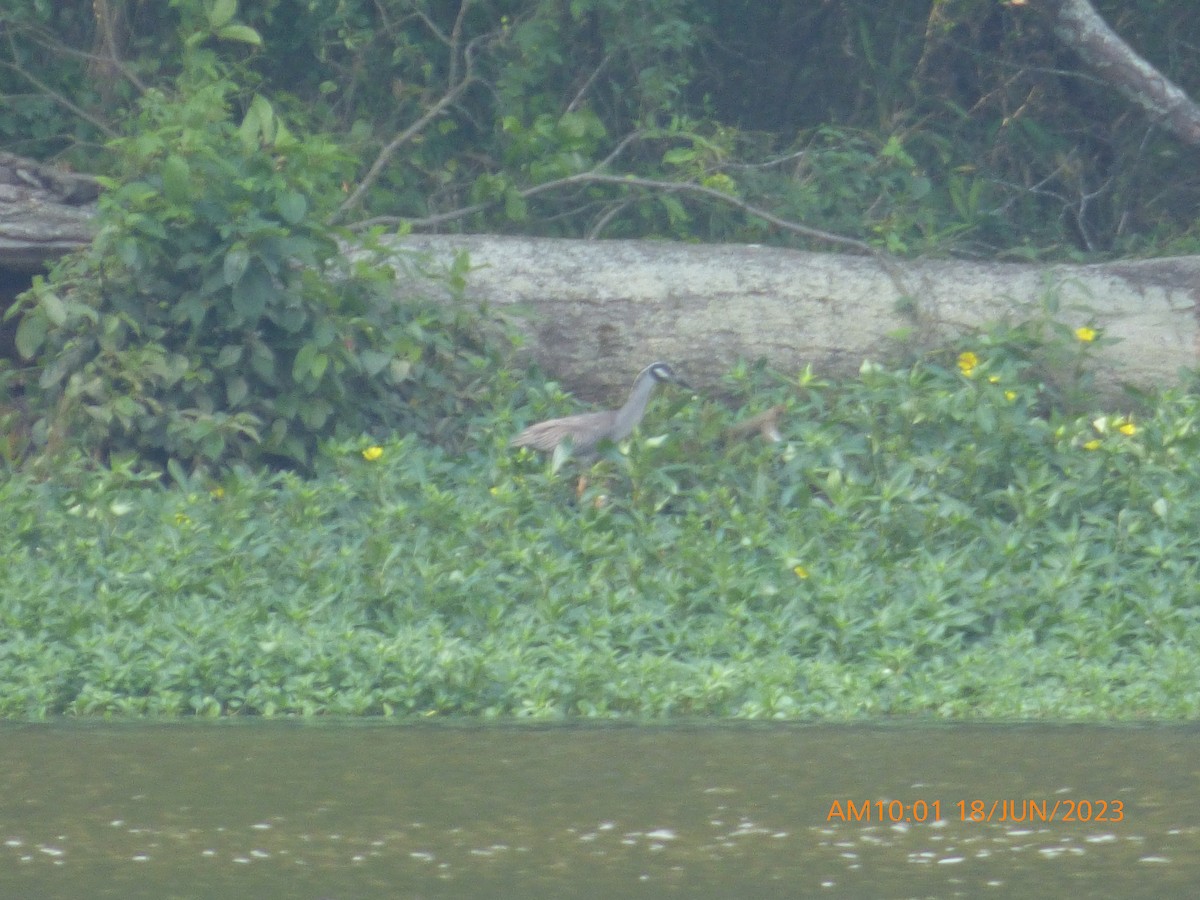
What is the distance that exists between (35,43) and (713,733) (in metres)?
6.37

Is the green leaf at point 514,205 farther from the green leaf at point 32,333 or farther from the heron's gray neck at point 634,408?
the green leaf at point 32,333

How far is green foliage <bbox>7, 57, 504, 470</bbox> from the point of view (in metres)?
7.48

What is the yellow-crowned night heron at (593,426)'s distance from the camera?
7477 millimetres

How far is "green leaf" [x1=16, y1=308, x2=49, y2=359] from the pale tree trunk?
173cm

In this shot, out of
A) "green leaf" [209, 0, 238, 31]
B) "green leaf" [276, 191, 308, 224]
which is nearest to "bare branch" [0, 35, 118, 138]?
"green leaf" [209, 0, 238, 31]

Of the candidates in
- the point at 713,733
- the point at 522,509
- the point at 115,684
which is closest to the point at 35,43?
the point at 522,509

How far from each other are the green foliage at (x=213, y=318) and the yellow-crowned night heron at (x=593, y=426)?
65cm

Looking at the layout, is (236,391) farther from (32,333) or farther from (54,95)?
(54,95)

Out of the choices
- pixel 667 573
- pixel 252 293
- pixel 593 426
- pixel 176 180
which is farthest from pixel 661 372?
pixel 176 180

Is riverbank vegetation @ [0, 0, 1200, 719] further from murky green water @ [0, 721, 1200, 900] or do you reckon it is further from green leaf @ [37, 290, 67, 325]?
murky green water @ [0, 721, 1200, 900]

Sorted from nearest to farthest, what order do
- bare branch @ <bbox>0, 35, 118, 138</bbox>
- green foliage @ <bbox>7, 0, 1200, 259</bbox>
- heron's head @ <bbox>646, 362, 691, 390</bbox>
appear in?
heron's head @ <bbox>646, 362, 691, 390</bbox>, bare branch @ <bbox>0, 35, 118, 138</bbox>, green foliage @ <bbox>7, 0, 1200, 259</bbox>

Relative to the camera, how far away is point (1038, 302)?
27.3ft
